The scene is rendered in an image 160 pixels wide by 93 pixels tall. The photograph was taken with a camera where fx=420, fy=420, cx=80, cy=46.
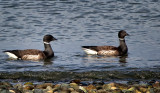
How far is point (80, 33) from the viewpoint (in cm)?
1942

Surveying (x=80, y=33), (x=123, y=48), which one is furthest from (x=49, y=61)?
(x=80, y=33)

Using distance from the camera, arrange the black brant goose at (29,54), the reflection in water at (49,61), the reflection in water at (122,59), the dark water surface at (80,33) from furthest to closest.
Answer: the black brant goose at (29,54) < the reflection in water at (122,59) < the reflection in water at (49,61) < the dark water surface at (80,33)

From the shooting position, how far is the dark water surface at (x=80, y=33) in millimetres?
13578

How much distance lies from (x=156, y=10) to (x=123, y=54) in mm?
8162

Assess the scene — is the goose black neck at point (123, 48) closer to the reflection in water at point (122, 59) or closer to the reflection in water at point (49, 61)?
the reflection in water at point (122, 59)

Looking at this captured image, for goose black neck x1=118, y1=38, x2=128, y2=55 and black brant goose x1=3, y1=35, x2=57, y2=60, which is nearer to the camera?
black brant goose x1=3, y1=35, x2=57, y2=60

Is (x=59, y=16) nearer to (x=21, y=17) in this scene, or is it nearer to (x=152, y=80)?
(x=21, y=17)

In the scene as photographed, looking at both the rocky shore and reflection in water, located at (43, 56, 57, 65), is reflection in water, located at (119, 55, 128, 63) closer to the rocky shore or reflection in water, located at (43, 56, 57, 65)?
reflection in water, located at (43, 56, 57, 65)

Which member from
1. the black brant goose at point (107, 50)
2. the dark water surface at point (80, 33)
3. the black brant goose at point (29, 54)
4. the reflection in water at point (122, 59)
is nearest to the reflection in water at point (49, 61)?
the dark water surface at point (80, 33)

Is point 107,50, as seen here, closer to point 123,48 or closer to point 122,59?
point 123,48

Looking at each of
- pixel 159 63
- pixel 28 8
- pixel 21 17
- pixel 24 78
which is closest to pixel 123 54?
pixel 159 63

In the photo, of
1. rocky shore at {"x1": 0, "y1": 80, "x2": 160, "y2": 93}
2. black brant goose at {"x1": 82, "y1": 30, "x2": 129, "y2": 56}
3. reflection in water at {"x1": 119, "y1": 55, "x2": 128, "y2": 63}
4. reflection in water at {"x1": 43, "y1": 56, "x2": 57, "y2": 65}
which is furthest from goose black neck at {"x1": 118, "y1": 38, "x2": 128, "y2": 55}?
rocky shore at {"x1": 0, "y1": 80, "x2": 160, "y2": 93}

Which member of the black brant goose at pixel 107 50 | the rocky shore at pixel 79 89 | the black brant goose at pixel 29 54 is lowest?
the black brant goose at pixel 107 50

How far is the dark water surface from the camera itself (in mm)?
13578
